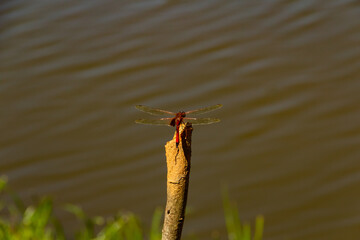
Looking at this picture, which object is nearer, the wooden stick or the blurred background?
the wooden stick

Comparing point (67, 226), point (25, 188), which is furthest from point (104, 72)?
point (67, 226)

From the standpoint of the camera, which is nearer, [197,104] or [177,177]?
[177,177]

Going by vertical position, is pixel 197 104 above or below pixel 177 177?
above

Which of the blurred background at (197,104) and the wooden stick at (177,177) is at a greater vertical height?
the blurred background at (197,104)

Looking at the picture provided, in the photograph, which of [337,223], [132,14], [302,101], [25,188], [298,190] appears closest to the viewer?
[337,223]

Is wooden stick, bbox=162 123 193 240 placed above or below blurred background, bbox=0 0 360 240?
below

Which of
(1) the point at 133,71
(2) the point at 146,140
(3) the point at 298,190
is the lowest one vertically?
(3) the point at 298,190

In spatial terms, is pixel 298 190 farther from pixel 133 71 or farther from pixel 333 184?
pixel 133 71

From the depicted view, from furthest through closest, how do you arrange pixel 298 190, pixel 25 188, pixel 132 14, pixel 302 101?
1. pixel 132 14
2. pixel 302 101
3. pixel 25 188
4. pixel 298 190
